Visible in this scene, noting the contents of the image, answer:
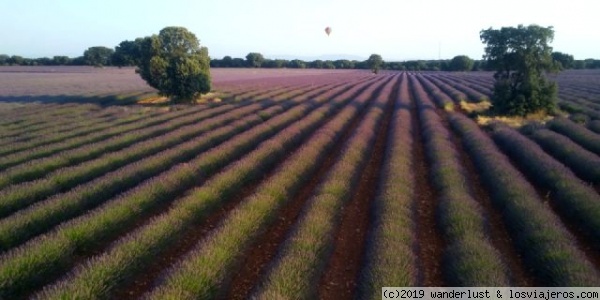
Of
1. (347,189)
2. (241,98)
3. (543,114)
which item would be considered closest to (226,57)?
(241,98)

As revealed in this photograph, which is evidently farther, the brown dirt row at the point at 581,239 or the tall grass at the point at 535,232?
the brown dirt row at the point at 581,239

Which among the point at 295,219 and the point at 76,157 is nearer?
the point at 295,219

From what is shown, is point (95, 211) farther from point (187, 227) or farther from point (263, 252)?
point (263, 252)

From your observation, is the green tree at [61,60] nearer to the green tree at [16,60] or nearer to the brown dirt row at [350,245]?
the green tree at [16,60]

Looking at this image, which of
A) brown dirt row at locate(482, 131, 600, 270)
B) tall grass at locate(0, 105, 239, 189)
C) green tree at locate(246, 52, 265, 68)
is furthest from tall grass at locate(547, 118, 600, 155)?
green tree at locate(246, 52, 265, 68)

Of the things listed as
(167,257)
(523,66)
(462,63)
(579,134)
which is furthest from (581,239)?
(462,63)

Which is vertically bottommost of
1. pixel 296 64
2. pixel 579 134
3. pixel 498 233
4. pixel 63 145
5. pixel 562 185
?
pixel 498 233

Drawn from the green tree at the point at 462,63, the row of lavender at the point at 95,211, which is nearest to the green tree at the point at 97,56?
the green tree at the point at 462,63

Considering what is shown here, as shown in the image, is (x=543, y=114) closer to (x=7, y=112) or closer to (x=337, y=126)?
(x=337, y=126)

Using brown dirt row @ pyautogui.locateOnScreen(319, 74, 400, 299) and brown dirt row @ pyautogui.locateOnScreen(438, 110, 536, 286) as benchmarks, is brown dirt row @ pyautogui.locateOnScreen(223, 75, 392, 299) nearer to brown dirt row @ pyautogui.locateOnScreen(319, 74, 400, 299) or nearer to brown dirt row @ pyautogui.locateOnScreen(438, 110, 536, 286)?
brown dirt row @ pyautogui.locateOnScreen(319, 74, 400, 299)
